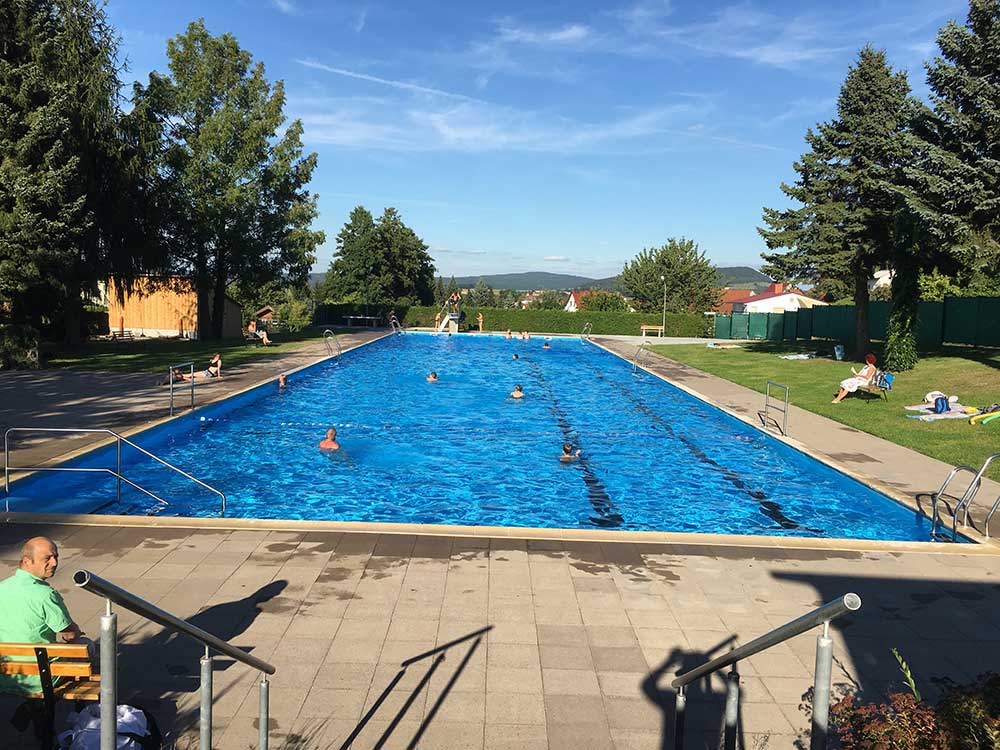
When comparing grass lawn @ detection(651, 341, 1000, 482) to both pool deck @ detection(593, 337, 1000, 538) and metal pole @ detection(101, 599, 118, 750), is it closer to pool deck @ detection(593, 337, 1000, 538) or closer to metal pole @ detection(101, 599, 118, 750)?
pool deck @ detection(593, 337, 1000, 538)

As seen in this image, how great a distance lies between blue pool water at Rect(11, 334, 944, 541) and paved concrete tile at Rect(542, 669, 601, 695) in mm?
6435

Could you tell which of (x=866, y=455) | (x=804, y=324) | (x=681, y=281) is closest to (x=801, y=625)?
(x=866, y=455)

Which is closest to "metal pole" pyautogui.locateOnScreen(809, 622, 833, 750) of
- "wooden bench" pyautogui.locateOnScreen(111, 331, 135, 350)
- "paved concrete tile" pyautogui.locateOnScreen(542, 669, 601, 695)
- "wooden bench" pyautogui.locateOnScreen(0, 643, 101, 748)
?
"paved concrete tile" pyautogui.locateOnScreen(542, 669, 601, 695)

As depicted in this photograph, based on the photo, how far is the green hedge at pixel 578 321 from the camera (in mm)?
56625

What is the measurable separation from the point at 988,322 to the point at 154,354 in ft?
118

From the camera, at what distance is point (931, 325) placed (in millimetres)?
34094

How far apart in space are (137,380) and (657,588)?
748 inches

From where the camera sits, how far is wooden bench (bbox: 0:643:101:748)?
12.9ft

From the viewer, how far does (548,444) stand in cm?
1705

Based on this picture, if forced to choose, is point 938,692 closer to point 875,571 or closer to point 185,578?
point 875,571

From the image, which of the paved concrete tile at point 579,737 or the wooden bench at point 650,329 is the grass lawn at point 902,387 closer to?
the paved concrete tile at point 579,737

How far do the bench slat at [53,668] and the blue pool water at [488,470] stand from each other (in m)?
7.61

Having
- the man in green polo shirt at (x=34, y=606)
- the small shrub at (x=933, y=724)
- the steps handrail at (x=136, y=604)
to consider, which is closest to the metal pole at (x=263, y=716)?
the steps handrail at (x=136, y=604)

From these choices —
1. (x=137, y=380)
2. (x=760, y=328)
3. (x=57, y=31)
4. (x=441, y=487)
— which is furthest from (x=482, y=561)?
(x=760, y=328)
